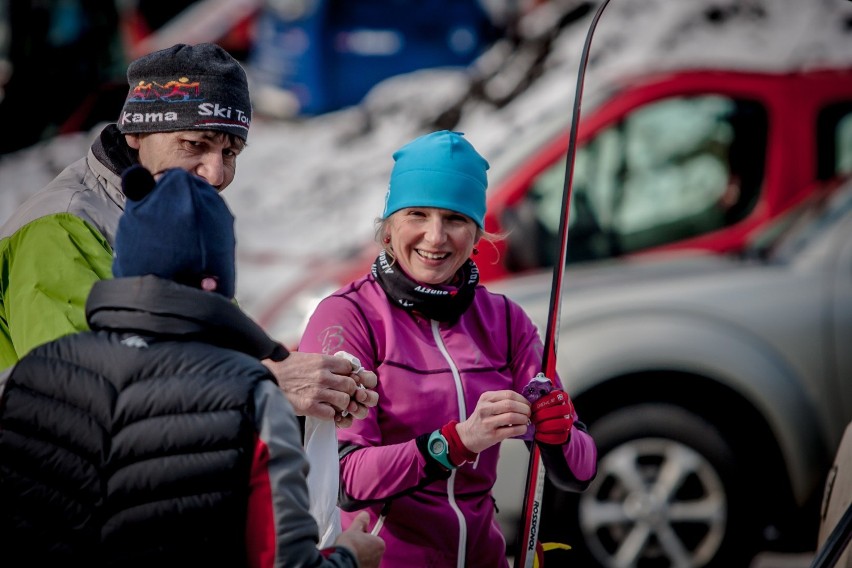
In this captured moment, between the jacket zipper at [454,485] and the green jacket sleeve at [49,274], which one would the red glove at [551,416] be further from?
the green jacket sleeve at [49,274]

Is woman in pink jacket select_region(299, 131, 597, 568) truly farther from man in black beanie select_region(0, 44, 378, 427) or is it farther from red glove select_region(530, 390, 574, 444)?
man in black beanie select_region(0, 44, 378, 427)

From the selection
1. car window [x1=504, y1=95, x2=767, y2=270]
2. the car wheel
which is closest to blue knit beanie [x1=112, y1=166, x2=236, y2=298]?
the car wheel

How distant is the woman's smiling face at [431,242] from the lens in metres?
2.62

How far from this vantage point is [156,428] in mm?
1813

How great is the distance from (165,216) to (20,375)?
0.33 m

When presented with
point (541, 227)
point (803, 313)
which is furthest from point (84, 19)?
point (803, 313)

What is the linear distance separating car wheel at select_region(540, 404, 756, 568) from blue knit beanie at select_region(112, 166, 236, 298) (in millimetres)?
3159

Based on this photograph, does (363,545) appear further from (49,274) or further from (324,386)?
(49,274)

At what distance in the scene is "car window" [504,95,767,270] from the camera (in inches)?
229

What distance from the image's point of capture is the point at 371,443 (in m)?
2.50

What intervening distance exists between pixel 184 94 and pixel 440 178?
1.90 feet

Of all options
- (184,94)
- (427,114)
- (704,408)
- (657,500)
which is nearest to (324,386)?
(184,94)

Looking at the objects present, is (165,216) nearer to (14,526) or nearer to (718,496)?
(14,526)

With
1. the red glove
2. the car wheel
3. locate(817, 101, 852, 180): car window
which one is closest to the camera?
the red glove
